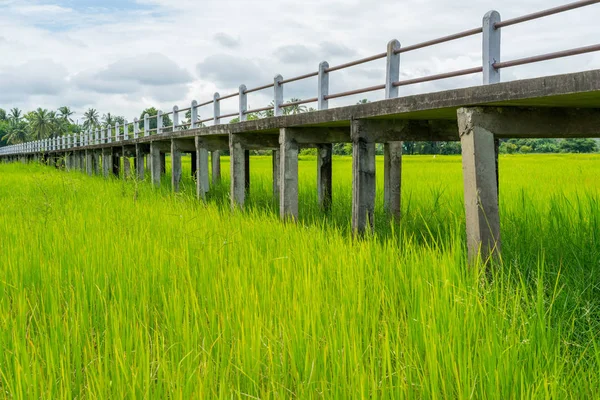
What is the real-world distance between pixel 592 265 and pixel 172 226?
5974 millimetres

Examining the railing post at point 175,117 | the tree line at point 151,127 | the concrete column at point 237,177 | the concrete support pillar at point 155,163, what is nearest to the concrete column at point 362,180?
the concrete column at point 237,177

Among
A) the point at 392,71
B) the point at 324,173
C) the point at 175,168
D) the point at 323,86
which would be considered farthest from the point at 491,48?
the point at 175,168

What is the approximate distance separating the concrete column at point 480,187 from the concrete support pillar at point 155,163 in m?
16.5

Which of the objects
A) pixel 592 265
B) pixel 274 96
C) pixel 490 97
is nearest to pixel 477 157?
pixel 490 97

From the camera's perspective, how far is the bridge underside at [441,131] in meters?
5.89

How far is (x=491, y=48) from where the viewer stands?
6316 millimetres

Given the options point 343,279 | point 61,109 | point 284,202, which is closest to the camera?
point 343,279

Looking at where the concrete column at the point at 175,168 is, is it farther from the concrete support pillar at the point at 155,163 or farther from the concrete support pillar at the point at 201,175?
the concrete support pillar at the point at 201,175

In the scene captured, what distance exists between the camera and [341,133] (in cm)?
1141

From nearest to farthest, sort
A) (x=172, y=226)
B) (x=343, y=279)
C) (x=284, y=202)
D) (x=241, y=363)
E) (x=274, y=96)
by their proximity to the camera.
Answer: (x=241, y=363) → (x=343, y=279) → (x=172, y=226) → (x=284, y=202) → (x=274, y=96)

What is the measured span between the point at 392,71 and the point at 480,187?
2702 mm

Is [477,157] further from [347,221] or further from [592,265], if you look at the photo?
[347,221]

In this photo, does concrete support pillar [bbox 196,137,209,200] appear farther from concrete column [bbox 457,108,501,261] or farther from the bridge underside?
concrete column [bbox 457,108,501,261]

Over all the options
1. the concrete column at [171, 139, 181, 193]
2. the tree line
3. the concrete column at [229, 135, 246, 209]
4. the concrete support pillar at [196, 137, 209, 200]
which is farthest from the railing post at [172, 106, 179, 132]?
the tree line
